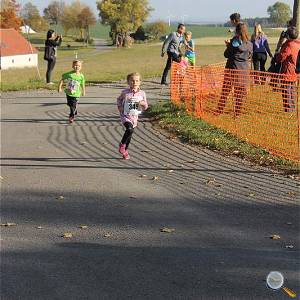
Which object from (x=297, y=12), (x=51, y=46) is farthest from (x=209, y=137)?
(x=51, y=46)

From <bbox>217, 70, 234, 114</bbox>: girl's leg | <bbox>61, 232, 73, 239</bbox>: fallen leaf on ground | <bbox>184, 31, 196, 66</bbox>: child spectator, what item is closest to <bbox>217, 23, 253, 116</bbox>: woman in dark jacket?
<bbox>217, 70, 234, 114</bbox>: girl's leg

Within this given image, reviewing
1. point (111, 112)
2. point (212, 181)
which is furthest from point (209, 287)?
point (111, 112)

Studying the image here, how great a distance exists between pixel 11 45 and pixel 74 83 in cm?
10558

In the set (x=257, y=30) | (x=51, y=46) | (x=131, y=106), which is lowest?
(x=131, y=106)

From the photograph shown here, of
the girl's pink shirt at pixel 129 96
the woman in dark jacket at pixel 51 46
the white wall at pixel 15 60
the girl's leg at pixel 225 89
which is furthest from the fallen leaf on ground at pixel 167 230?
the white wall at pixel 15 60

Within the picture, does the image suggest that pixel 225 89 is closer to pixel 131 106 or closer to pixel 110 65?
pixel 131 106

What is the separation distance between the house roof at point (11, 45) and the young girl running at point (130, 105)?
10512 centimetres

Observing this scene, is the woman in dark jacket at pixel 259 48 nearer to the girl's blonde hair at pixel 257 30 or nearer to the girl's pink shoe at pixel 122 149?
the girl's blonde hair at pixel 257 30

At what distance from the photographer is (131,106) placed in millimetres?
10070

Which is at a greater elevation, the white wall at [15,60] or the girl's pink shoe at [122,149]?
the girl's pink shoe at [122,149]

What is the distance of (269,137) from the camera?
34.4ft

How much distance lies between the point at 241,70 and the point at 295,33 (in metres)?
1.56

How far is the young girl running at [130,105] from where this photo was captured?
9945mm

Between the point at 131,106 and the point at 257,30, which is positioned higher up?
the point at 257,30
